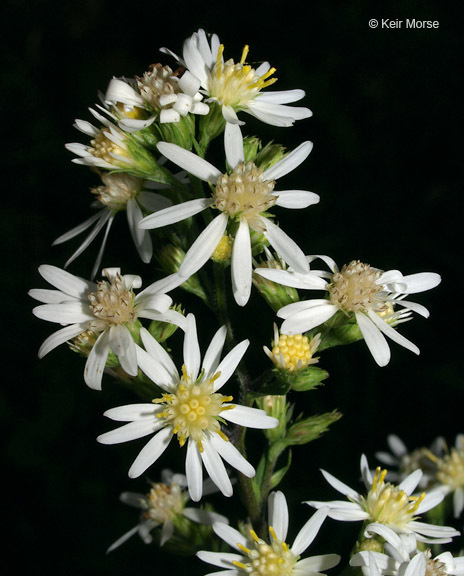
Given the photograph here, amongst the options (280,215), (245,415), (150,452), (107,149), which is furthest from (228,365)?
(280,215)

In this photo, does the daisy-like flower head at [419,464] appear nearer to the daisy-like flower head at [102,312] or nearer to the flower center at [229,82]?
the daisy-like flower head at [102,312]

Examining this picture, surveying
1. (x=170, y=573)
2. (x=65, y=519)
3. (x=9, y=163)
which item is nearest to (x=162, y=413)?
(x=170, y=573)

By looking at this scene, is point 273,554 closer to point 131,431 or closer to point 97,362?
point 131,431

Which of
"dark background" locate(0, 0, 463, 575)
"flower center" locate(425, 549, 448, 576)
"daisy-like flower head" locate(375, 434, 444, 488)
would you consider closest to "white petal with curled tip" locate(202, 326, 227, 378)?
"flower center" locate(425, 549, 448, 576)

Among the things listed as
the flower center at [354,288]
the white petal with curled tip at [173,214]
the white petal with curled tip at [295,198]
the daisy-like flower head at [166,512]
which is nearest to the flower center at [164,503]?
the daisy-like flower head at [166,512]

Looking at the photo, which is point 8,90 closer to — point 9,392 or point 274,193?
point 9,392

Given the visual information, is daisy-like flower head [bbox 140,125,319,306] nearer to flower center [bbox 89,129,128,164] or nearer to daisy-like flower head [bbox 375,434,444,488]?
flower center [bbox 89,129,128,164]
